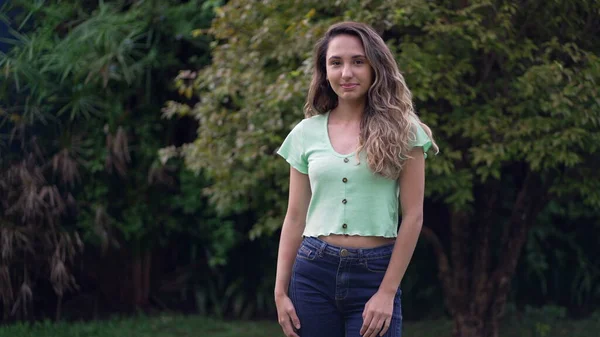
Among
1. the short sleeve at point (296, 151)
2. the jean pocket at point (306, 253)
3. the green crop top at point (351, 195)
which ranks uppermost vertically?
the short sleeve at point (296, 151)

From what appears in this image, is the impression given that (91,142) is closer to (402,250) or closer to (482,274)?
(482,274)

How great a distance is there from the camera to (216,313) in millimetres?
7406

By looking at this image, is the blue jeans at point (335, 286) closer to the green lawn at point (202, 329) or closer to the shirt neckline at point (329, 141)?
the shirt neckline at point (329, 141)

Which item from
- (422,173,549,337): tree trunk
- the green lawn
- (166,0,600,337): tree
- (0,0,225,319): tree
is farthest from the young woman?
the green lawn

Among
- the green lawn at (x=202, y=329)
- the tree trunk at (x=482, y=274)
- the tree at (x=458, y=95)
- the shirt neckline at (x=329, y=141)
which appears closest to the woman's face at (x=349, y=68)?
the shirt neckline at (x=329, y=141)

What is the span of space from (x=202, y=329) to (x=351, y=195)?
181 inches

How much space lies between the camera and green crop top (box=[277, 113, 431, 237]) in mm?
2451

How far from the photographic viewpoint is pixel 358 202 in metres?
2.46

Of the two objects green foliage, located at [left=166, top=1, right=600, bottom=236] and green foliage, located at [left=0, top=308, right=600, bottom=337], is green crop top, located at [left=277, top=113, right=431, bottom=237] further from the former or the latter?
green foliage, located at [left=0, top=308, right=600, bottom=337]

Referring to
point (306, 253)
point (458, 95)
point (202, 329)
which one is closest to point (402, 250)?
point (306, 253)

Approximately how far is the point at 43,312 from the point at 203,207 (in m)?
1.57

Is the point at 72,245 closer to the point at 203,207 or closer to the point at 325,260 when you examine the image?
the point at 203,207

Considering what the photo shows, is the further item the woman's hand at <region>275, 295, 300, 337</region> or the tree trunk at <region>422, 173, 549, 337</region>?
the tree trunk at <region>422, 173, 549, 337</region>

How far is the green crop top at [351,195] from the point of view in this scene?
2451 millimetres
